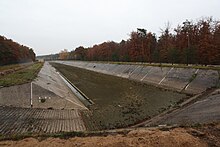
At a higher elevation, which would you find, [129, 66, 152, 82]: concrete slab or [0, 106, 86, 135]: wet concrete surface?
[129, 66, 152, 82]: concrete slab

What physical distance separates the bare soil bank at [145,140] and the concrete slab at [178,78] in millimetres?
18569

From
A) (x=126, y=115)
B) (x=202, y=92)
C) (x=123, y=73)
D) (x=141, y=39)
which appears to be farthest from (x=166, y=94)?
(x=141, y=39)

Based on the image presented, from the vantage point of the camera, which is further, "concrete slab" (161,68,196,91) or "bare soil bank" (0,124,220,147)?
"concrete slab" (161,68,196,91)

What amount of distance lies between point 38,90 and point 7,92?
3197 mm

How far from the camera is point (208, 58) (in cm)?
3409

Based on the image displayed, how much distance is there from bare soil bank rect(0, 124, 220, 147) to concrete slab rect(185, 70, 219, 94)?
15.8m

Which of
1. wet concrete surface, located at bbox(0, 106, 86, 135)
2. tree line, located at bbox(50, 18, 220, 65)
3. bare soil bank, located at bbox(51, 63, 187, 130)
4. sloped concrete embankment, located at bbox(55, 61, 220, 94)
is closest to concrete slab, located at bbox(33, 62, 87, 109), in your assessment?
bare soil bank, located at bbox(51, 63, 187, 130)

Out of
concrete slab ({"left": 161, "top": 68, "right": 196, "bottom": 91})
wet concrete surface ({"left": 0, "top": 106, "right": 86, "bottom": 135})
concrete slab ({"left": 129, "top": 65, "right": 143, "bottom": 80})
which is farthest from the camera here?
concrete slab ({"left": 129, "top": 65, "right": 143, "bottom": 80})

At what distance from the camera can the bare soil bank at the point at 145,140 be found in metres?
7.95

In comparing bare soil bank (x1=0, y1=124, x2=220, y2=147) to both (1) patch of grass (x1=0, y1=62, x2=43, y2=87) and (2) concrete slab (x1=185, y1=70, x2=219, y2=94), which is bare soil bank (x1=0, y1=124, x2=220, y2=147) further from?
(1) patch of grass (x1=0, y1=62, x2=43, y2=87)

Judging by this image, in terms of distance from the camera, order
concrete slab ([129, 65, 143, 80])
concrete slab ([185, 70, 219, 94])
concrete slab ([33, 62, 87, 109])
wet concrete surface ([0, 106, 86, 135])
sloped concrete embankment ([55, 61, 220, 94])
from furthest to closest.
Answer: concrete slab ([129, 65, 143, 80]) < sloped concrete embankment ([55, 61, 220, 94]) < concrete slab ([185, 70, 219, 94]) < concrete slab ([33, 62, 87, 109]) < wet concrete surface ([0, 106, 86, 135])

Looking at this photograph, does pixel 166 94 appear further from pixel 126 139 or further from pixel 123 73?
pixel 123 73

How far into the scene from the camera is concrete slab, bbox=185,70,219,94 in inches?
936

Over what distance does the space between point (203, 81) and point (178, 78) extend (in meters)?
4.81
